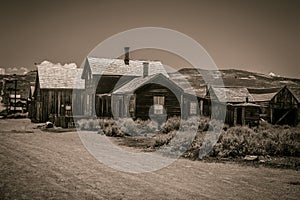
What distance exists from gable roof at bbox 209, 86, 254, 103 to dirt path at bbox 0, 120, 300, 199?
86.6 feet

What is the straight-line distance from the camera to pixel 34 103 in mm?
33906

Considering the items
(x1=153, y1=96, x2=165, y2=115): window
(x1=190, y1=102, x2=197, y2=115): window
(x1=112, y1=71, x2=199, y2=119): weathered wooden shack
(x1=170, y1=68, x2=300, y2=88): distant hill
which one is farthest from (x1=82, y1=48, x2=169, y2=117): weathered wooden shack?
(x1=170, y1=68, x2=300, y2=88): distant hill

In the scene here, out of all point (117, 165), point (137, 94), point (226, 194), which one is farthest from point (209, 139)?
point (137, 94)

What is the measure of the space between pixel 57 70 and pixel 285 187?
97.9 ft

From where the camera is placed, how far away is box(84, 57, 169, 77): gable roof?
33.6m

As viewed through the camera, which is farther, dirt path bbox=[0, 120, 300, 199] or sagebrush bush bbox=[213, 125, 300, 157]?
sagebrush bush bbox=[213, 125, 300, 157]

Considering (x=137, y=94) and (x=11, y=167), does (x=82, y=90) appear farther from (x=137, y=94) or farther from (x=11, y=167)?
(x=11, y=167)

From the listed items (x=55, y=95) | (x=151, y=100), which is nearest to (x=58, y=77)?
(x=55, y=95)

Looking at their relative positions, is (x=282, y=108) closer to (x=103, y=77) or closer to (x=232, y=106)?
(x=232, y=106)

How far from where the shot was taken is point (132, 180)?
7.98 m

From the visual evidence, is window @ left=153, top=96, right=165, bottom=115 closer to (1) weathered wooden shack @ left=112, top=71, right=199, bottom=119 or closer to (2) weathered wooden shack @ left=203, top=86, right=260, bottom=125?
(1) weathered wooden shack @ left=112, top=71, right=199, bottom=119

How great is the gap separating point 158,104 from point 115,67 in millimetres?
9109

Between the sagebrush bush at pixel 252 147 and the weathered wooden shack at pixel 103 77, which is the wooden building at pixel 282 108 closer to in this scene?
the weathered wooden shack at pixel 103 77

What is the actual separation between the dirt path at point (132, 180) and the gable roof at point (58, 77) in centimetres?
2136
